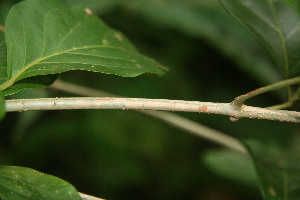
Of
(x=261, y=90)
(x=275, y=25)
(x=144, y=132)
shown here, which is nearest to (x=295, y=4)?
(x=275, y=25)

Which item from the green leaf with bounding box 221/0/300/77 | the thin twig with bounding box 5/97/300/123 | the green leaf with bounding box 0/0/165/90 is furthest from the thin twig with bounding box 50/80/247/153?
the thin twig with bounding box 5/97/300/123

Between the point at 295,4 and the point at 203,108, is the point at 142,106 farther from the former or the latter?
the point at 295,4

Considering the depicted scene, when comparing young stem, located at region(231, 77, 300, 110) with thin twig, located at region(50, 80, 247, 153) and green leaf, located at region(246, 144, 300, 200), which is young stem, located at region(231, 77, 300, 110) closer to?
green leaf, located at region(246, 144, 300, 200)

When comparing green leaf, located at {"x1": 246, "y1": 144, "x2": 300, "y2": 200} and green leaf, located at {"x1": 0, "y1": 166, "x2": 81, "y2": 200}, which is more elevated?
green leaf, located at {"x1": 246, "y1": 144, "x2": 300, "y2": 200}

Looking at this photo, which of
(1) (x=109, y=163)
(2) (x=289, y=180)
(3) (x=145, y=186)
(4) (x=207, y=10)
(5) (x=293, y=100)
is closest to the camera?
(5) (x=293, y=100)

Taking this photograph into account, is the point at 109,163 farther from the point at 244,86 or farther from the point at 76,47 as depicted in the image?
the point at 76,47

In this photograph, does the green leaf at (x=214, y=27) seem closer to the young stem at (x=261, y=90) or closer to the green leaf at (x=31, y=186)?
the young stem at (x=261, y=90)

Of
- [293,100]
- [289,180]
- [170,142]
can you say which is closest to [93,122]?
[170,142]
